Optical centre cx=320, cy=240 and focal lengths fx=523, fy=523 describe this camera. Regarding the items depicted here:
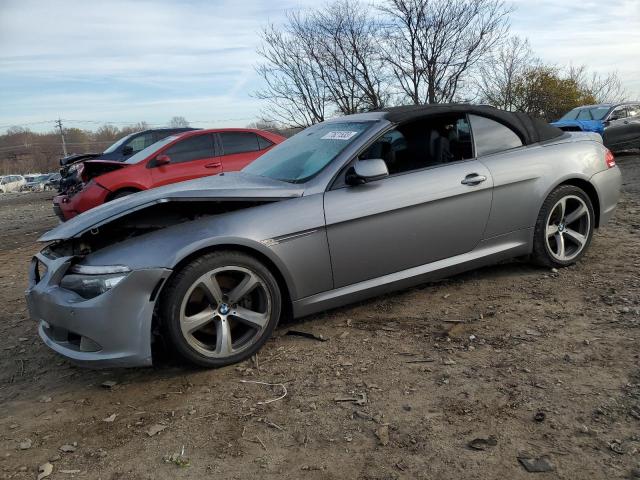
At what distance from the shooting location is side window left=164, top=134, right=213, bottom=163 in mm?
7984

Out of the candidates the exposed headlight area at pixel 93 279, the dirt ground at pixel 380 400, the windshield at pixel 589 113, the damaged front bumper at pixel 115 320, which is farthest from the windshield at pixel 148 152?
the windshield at pixel 589 113

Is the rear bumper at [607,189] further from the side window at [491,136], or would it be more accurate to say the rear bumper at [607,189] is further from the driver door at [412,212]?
the driver door at [412,212]

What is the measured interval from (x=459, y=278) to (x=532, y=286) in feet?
1.94

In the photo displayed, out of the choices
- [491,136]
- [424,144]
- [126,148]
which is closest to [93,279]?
[424,144]

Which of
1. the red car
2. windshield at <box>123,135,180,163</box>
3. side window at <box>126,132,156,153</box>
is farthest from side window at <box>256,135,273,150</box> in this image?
side window at <box>126,132,156,153</box>

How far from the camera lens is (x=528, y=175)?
4.11 metres

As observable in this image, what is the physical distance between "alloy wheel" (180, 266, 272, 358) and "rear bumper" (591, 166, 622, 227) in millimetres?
3095

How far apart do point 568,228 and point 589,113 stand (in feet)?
37.2

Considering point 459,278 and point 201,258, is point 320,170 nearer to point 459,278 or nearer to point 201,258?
point 201,258

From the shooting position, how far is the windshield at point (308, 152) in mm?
3678

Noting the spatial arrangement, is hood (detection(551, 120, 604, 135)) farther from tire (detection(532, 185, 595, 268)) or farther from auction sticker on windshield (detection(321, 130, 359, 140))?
auction sticker on windshield (detection(321, 130, 359, 140))

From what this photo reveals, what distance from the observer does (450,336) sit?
3342 mm

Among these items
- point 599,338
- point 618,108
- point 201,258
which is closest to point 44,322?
point 201,258

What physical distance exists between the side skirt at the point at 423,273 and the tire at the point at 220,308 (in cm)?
26
